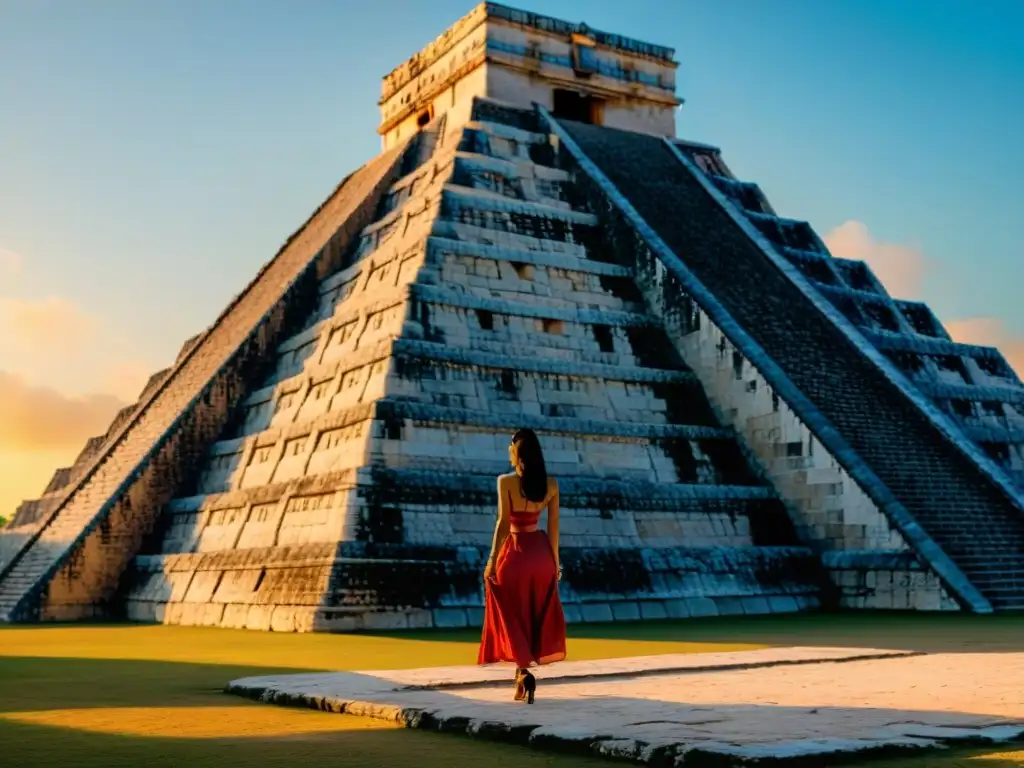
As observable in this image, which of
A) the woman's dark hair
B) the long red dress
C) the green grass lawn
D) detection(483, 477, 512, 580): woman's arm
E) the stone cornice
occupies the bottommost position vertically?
the green grass lawn

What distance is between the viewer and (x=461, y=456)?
1549 centimetres

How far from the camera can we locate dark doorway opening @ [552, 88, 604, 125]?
997 inches

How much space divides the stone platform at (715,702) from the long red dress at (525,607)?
0.27 meters

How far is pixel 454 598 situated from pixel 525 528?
7.15 m

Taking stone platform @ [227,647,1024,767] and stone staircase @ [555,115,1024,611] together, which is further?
stone staircase @ [555,115,1024,611]

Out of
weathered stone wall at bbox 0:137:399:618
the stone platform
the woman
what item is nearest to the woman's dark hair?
the woman

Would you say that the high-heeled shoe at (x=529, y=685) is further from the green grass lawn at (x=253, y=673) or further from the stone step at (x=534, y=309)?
the stone step at (x=534, y=309)

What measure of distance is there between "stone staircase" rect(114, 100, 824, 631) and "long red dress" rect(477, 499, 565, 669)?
684 cm

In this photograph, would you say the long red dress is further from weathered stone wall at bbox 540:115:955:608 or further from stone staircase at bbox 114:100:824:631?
weathered stone wall at bbox 540:115:955:608

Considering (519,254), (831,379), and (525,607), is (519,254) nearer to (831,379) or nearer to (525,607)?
(831,379)

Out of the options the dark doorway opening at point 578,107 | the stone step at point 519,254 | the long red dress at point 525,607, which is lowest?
the long red dress at point 525,607

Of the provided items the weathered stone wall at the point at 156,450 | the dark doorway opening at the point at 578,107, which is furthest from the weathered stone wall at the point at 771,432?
the dark doorway opening at the point at 578,107

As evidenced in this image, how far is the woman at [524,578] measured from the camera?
6.79m

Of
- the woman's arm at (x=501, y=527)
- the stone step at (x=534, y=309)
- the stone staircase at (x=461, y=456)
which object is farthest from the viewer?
the stone step at (x=534, y=309)
